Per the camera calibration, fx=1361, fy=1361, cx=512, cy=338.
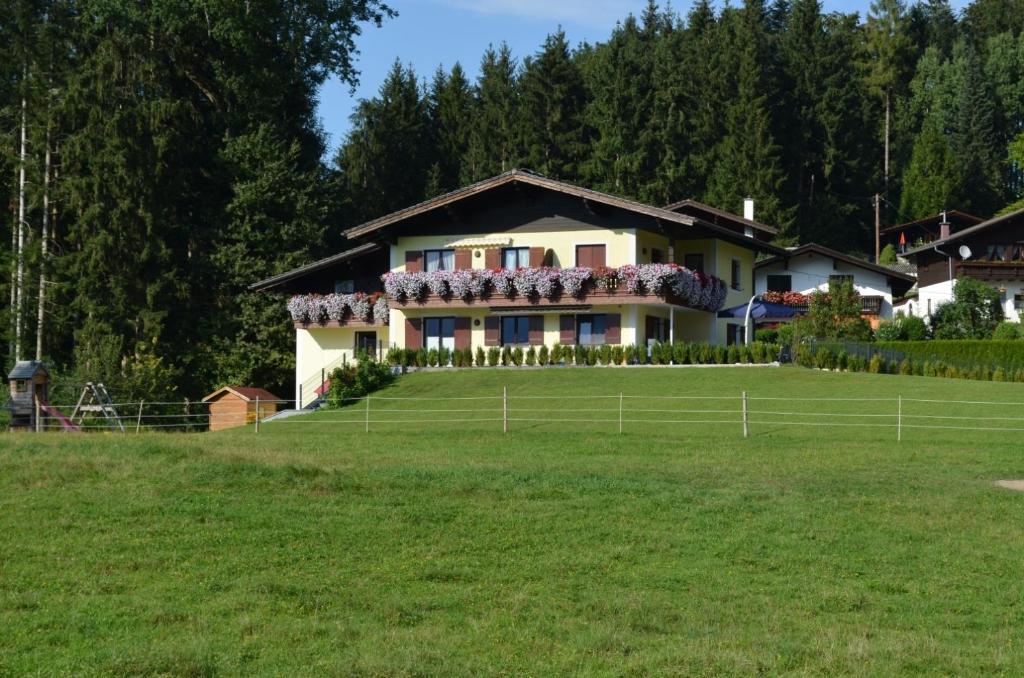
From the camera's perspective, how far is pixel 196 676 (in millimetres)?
11484

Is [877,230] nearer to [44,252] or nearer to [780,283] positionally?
[780,283]

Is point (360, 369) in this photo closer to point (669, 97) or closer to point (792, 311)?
point (792, 311)

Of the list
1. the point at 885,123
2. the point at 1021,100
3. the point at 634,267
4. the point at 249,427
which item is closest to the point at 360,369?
the point at 249,427

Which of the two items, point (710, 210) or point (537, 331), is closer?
point (537, 331)

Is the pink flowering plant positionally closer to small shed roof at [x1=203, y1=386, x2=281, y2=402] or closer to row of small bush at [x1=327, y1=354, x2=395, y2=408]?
row of small bush at [x1=327, y1=354, x2=395, y2=408]

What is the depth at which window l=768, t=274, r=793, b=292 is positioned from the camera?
62875 millimetres

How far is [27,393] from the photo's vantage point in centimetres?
3653

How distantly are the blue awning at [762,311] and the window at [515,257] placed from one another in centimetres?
836

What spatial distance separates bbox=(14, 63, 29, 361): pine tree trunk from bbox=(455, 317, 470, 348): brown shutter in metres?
17.3

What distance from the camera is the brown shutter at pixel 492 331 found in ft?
162

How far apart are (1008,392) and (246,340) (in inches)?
1223

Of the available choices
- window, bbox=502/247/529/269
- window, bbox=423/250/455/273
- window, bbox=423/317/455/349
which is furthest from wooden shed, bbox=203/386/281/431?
window, bbox=502/247/529/269

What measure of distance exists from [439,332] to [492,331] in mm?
2102

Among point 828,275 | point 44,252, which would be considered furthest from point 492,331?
point 828,275
